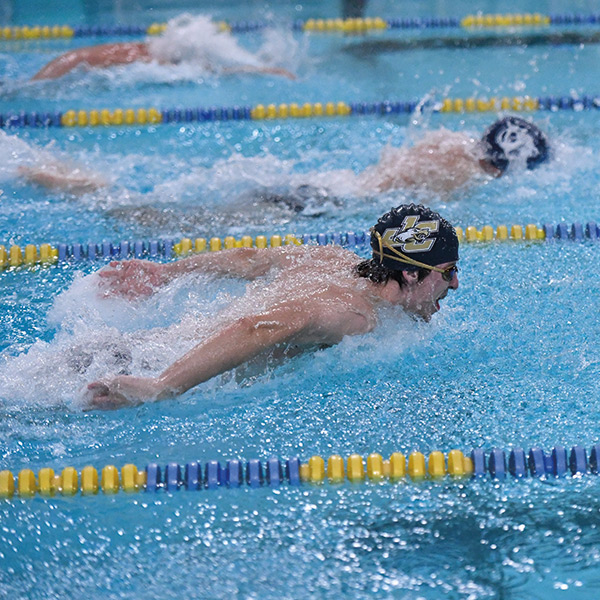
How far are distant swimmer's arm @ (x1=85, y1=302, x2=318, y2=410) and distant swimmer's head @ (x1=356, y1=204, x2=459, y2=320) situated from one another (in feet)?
1.10

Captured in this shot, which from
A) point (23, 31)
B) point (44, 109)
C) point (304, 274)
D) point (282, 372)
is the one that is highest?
point (23, 31)

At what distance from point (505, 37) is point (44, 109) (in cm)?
359

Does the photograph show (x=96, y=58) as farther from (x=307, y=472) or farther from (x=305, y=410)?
(x=307, y=472)

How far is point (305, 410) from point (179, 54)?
4149 millimetres

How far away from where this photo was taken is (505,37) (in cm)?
742

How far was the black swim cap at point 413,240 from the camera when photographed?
2.97m

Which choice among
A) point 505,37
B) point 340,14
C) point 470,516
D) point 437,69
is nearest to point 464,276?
point 470,516

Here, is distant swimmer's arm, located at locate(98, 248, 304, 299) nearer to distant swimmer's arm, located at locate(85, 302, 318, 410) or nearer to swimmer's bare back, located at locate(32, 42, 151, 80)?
distant swimmer's arm, located at locate(85, 302, 318, 410)

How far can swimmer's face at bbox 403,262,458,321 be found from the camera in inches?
119

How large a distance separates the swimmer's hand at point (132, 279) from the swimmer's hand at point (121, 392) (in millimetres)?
804

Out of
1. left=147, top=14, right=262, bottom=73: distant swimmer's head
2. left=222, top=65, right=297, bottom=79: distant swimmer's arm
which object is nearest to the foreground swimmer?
left=222, top=65, right=297, bottom=79: distant swimmer's arm

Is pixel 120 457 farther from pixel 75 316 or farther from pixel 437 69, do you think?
pixel 437 69

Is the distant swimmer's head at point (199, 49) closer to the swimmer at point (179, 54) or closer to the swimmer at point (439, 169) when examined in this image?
the swimmer at point (179, 54)

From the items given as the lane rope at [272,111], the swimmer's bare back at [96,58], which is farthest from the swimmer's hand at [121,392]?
the swimmer's bare back at [96,58]
